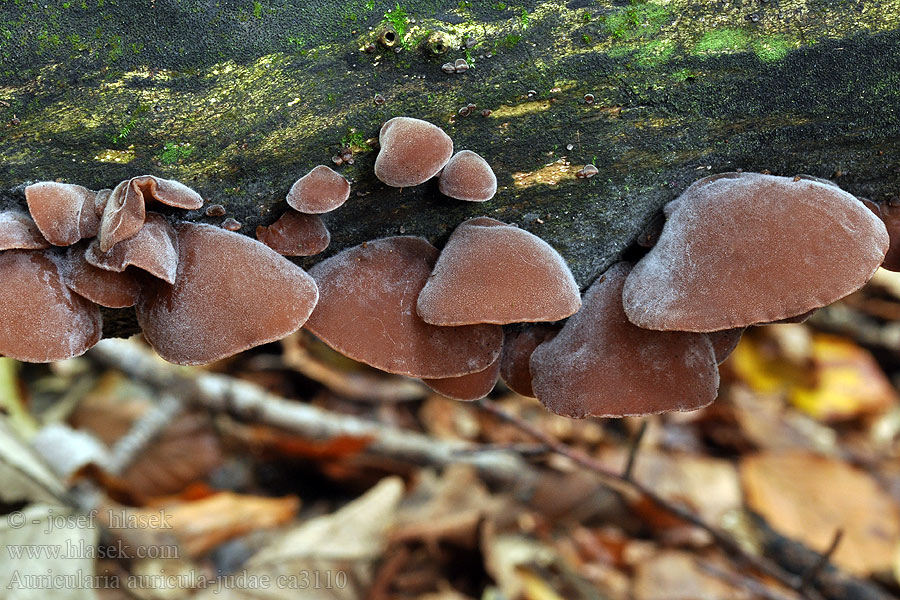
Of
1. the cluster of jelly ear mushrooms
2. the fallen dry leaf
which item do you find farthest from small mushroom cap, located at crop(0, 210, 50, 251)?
the fallen dry leaf

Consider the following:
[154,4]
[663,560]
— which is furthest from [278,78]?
[663,560]

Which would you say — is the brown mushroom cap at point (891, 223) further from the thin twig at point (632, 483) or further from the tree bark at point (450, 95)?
the thin twig at point (632, 483)

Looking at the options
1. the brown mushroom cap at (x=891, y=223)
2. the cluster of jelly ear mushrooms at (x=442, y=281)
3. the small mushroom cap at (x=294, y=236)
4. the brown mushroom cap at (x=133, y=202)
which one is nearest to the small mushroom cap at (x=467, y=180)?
the cluster of jelly ear mushrooms at (x=442, y=281)

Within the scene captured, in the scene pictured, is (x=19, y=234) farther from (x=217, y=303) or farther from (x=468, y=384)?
(x=468, y=384)

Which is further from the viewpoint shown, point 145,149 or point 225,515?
point 225,515

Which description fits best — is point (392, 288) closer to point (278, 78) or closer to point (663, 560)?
point (278, 78)

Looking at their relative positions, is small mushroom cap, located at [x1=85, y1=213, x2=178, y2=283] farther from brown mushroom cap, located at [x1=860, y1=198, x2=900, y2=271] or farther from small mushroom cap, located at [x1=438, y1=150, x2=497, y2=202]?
brown mushroom cap, located at [x1=860, y1=198, x2=900, y2=271]

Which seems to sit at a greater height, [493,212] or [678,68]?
[678,68]
